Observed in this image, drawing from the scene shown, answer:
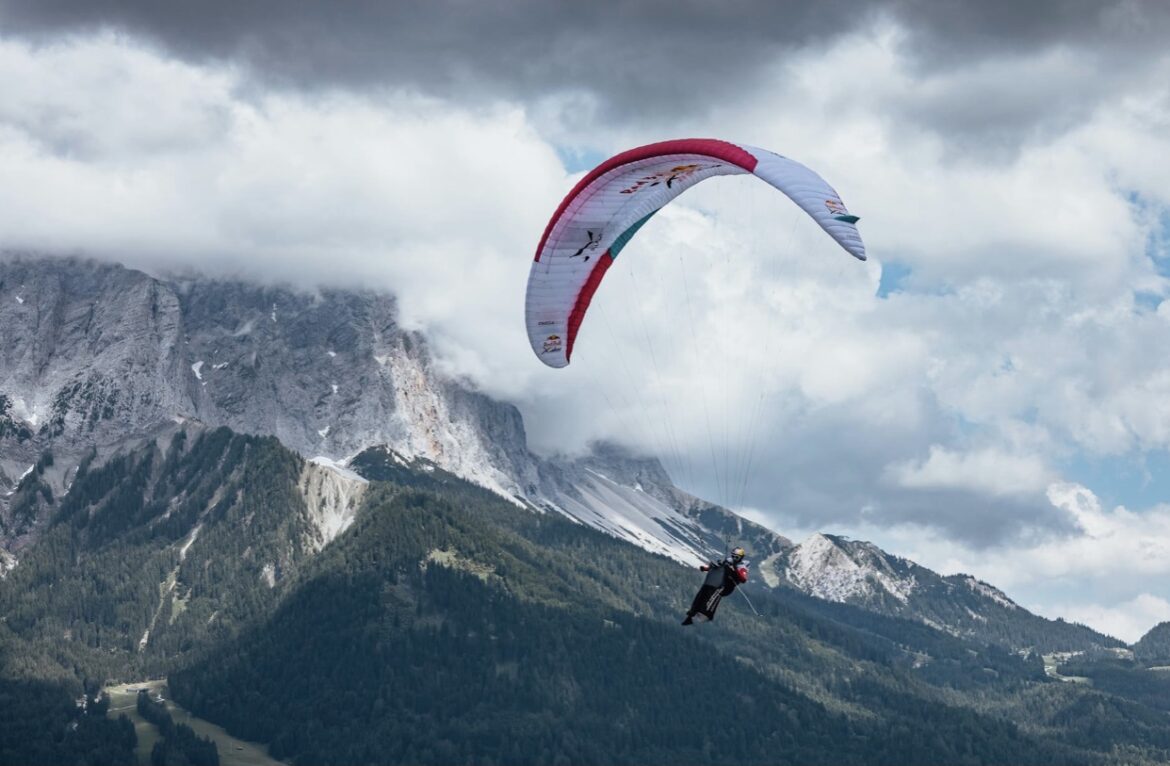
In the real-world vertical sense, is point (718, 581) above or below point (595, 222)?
below

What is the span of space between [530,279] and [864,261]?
2515cm

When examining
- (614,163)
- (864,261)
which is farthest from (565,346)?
(864,261)

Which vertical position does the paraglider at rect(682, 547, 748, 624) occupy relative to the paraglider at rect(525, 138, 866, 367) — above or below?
below

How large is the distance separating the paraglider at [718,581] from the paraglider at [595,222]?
723 inches

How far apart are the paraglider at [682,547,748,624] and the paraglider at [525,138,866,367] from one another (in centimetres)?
1836

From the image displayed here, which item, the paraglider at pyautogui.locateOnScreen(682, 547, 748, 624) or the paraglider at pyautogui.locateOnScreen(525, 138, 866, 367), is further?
the paraglider at pyautogui.locateOnScreen(525, 138, 866, 367)

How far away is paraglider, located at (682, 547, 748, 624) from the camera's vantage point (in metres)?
76.9

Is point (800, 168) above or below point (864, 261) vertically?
above

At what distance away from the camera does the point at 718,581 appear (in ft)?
257

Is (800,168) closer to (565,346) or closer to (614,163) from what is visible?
(614,163)

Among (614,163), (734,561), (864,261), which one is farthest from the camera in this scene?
(614,163)

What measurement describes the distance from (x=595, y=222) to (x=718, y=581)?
73.2 ft

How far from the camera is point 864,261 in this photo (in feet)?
235

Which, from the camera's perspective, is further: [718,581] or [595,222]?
[595,222]
